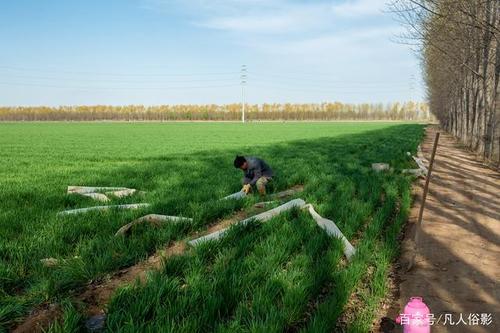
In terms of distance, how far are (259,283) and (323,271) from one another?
2.25 feet

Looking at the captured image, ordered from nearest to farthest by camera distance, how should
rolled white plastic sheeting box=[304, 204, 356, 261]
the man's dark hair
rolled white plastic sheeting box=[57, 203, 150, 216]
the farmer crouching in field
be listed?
rolled white plastic sheeting box=[304, 204, 356, 261] → rolled white plastic sheeting box=[57, 203, 150, 216] → the man's dark hair → the farmer crouching in field

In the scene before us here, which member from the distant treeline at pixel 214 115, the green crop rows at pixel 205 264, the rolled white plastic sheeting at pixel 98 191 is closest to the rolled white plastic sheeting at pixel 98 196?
the rolled white plastic sheeting at pixel 98 191

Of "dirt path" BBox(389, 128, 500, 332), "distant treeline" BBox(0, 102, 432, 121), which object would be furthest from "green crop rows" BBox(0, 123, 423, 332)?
"distant treeline" BBox(0, 102, 432, 121)

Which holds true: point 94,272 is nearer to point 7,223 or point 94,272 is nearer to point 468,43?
point 7,223

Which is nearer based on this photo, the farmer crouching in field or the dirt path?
the dirt path

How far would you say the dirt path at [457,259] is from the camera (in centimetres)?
375

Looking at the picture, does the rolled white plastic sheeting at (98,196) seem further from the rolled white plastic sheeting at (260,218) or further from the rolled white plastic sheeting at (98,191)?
the rolled white plastic sheeting at (260,218)

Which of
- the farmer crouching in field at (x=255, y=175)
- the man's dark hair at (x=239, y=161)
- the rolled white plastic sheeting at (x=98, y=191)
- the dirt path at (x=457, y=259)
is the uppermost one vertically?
the man's dark hair at (x=239, y=161)

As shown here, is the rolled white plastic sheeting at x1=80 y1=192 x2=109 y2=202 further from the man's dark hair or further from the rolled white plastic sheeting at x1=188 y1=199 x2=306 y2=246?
the rolled white plastic sheeting at x1=188 y1=199 x2=306 y2=246

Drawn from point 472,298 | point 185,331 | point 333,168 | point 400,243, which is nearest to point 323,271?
point 472,298

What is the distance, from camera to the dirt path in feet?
12.3

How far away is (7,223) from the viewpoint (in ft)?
18.4

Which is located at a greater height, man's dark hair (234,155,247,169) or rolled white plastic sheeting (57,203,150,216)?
man's dark hair (234,155,247,169)

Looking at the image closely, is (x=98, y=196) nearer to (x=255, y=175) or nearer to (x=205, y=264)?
(x=255, y=175)
